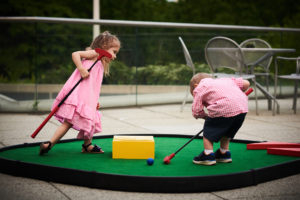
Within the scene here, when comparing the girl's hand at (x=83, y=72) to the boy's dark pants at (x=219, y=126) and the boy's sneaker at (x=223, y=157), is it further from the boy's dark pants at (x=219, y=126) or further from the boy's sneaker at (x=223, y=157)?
the boy's sneaker at (x=223, y=157)

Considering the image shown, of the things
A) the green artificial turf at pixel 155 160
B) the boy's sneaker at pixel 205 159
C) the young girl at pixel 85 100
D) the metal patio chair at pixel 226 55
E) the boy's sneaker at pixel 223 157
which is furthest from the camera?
the metal patio chair at pixel 226 55

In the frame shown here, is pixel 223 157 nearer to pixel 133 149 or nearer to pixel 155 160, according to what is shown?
pixel 155 160

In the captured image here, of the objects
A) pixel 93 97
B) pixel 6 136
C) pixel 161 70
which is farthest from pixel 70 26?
pixel 93 97

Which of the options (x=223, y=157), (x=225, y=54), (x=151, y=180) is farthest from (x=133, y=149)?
(x=225, y=54)

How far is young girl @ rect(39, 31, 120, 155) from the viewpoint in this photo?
14.2ft

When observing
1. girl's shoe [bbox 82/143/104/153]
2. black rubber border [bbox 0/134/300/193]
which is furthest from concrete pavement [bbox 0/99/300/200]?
girl's shoe [bbox 82/143/104/153]

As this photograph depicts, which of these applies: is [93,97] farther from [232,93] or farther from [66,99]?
[232,93]

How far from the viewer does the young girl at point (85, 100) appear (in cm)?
432

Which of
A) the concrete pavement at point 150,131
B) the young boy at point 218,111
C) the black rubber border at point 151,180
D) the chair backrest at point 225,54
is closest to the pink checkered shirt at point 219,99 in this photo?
the young boy at point 218,111

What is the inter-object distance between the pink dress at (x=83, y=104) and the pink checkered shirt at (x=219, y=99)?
998 millimetres

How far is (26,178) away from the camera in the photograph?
3.71 metres

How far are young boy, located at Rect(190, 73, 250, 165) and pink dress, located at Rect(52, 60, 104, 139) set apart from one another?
98 centimetres

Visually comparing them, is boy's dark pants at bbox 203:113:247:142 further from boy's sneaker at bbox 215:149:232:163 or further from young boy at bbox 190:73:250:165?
boy's sneaker at bbox 215:149:232:163

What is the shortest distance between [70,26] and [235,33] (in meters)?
3.53
